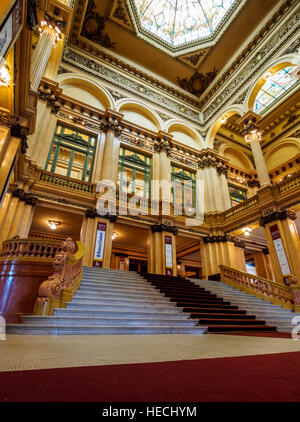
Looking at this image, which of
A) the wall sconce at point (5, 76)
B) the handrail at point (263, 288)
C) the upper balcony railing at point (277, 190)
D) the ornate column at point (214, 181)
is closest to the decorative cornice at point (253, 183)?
the ornate column at point (214, 181)

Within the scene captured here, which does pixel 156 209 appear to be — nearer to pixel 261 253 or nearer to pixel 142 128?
pixel 142 128

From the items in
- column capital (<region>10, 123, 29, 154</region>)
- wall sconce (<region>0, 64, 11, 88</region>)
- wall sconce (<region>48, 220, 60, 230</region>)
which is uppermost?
wall sconce (<region>0, 64, 11, 88</region>)

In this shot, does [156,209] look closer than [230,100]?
Yes

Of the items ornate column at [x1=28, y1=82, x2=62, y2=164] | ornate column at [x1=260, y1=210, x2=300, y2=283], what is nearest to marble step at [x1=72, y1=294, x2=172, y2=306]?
ornate column at [x1=260, y1=210, x2=300, y2=283]

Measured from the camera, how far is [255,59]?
15.1 m

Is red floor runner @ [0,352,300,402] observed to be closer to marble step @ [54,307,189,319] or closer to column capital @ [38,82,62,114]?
marble step @ [54,307,189,319]

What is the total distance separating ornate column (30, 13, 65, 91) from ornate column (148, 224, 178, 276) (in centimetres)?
901

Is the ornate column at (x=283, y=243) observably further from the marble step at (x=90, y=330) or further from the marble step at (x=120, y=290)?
the marble step at (x=90, y=330)

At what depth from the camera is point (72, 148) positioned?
42.2 ft

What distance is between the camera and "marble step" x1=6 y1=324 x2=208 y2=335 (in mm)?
3334

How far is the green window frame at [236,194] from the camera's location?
56.7 feet

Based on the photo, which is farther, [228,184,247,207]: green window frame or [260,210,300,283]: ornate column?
[228,184,247,207]: green window frame

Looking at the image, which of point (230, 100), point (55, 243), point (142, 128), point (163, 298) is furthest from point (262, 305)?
point (230, 100)

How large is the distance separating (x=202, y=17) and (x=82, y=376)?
22939mm
